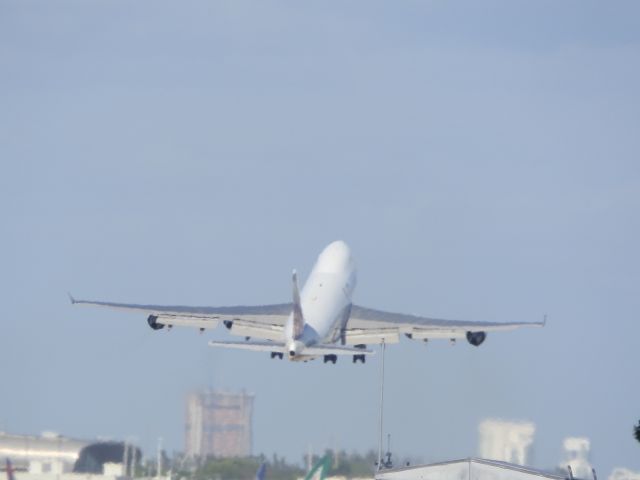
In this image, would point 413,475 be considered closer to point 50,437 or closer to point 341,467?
point 341,467

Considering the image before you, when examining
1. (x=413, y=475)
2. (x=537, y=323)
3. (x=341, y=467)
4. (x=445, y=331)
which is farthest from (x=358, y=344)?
(x=413, y=475)

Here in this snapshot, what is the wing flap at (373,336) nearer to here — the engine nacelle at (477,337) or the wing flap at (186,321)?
the engine nacelle at (477,337)

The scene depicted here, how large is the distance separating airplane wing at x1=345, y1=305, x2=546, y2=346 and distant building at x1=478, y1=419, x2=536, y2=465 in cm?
1180

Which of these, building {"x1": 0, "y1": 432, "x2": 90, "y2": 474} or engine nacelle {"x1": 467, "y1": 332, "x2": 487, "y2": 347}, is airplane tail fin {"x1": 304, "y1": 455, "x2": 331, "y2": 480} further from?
engine nacelle {"x1": 467, "y1": 332, "x2": 487, "y2": 347}

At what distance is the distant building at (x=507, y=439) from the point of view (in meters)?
117

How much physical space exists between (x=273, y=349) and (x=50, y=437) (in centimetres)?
1378

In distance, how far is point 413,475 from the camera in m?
96.5

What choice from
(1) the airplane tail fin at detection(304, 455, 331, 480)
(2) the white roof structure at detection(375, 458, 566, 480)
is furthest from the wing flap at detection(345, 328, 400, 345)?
(2) the white roof structure at detection(375, 458, 566, 480)

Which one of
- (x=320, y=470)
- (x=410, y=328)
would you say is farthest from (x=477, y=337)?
(x=320, y=470)

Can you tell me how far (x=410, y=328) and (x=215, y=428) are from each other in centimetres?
2449

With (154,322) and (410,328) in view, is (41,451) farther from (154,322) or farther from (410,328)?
(410,328)

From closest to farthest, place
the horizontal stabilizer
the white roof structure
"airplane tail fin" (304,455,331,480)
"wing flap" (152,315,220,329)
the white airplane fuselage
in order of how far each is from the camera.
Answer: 1. the white roof structure
2. "airplane tail fin" (304,455,331,480)
3. the horizontal stabilizer
4. the white airplane fuselage
5. "wing flap" (152,315,220,329)

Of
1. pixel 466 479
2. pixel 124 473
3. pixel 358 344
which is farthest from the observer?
pixel 358 344

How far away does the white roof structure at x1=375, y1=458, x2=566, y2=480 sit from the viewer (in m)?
92.9
